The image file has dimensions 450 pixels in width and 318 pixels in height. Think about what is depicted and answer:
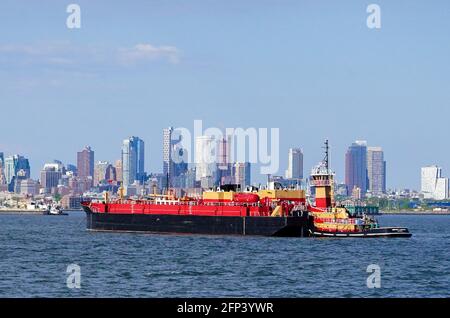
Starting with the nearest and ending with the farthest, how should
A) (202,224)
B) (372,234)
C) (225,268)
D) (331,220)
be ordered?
(225,268) → (372,234) → (331,220) → (202,224)

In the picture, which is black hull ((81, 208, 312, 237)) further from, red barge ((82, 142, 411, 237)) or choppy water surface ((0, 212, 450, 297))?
choppy water surface ((0, 212, 450, 297))

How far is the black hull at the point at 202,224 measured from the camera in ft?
313

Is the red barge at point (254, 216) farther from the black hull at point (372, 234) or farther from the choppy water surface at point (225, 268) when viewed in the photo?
the choppy water surface at point (225, 268)

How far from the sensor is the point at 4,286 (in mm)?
43562

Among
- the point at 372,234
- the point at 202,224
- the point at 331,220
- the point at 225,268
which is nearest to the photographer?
the point at 225,268

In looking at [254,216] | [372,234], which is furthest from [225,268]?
[254,216]

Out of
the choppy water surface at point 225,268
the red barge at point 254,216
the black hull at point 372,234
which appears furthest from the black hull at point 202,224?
the choppy water surface at point 225,268

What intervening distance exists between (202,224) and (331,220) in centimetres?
1456

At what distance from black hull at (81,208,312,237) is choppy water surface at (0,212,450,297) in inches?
301

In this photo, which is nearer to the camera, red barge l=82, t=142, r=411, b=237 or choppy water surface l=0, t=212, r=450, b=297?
choppy water surface l=0, t=212, r=450, b=297

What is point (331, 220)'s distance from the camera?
97250mm

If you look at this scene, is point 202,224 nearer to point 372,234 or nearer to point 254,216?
point 254,216

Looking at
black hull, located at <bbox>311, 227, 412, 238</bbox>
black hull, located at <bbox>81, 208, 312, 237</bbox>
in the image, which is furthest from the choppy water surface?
black hull, located at <bbox>81, 208, 312, 237</bbox>

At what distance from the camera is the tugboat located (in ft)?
312
